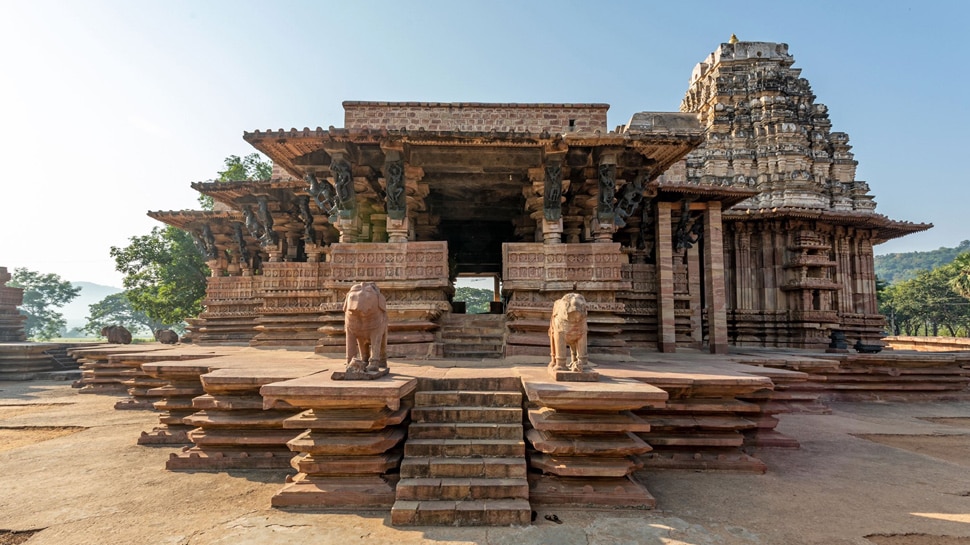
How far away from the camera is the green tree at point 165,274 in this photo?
82.1 feet

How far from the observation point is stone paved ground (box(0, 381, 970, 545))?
3.80 meters

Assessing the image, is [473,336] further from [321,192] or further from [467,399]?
[321,192]

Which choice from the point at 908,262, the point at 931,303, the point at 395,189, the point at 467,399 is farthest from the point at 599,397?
the point at 908,262

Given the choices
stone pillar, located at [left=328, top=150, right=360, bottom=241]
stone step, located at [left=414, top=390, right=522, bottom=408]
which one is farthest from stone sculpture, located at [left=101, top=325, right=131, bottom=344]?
stone step, located at [left=414, top=390, right=522, bottom=408]

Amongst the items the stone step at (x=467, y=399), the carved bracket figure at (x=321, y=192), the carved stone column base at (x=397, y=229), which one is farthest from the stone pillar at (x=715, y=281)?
the carved bracket figure at (x=321, y=192)

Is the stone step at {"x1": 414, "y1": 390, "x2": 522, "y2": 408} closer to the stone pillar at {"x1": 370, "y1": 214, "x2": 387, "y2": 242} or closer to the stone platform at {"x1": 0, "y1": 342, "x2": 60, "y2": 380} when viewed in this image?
the stone pillar at {"x1": 370, "y1": 214, "x2": 387, "y2": 242}

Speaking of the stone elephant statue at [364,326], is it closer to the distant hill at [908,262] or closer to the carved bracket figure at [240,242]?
the carved bracket figure at [240,242]

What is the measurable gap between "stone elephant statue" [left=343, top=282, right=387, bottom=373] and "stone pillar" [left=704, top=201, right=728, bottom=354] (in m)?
9.17

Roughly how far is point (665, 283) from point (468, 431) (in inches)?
322

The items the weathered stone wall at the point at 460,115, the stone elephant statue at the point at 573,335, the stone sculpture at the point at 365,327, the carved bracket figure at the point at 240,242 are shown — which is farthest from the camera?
the carved bracket figure at the point at 240,242

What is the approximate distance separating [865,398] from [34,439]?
1698cm

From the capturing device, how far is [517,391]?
532 cm

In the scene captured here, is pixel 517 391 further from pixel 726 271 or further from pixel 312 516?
pixel 726 271

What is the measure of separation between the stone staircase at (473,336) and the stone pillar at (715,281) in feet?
18.0
